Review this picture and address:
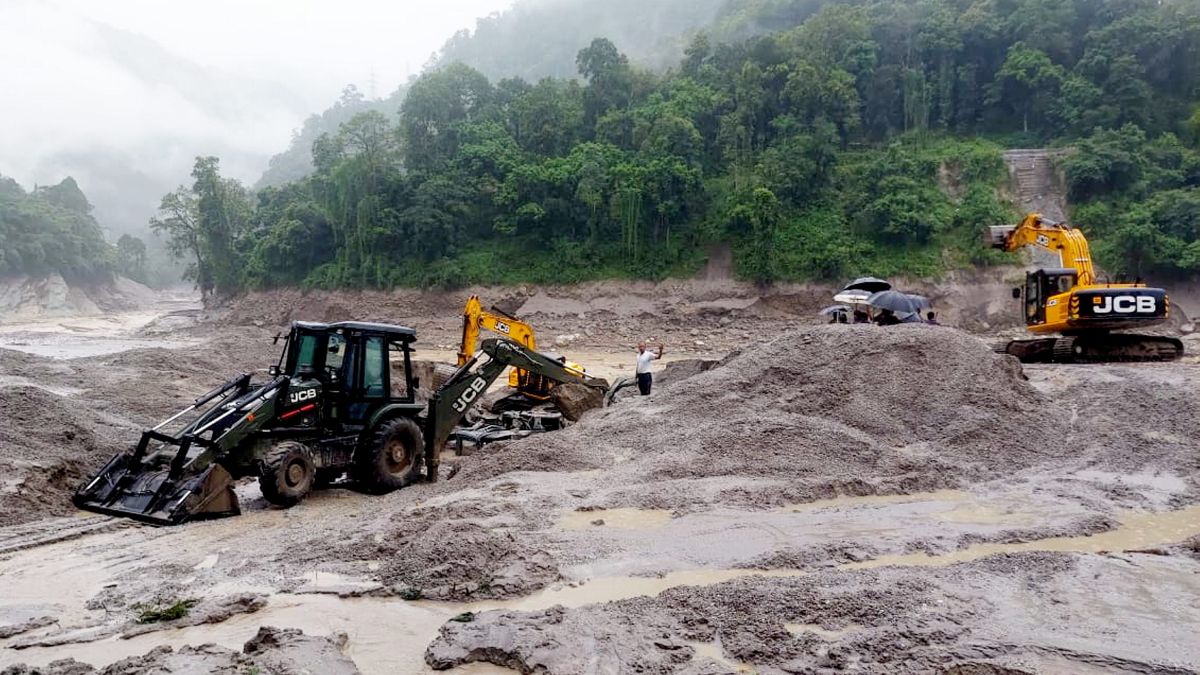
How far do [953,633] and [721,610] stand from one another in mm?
1332

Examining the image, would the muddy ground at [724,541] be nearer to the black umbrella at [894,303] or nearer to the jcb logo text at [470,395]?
the jcb logo text at [470,395]

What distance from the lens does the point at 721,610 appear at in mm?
4789

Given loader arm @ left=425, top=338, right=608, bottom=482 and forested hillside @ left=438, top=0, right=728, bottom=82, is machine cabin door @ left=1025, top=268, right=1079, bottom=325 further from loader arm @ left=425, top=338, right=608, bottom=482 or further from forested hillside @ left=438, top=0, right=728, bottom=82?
forested hillside @ left=438, top=0, right=728, bottom=82

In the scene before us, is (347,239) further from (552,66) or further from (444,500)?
(552,66)

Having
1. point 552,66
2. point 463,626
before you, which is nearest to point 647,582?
point 463,626

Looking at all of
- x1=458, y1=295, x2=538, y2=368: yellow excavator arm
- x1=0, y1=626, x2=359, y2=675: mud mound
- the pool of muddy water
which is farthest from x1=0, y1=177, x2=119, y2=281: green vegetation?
x1=0, y1=626, x2=359, y2=675: mud mound

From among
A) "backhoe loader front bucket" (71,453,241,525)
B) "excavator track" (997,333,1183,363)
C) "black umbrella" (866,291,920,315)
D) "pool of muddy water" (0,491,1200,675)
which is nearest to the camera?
"pool of muddy water" (0,491,1200,675)

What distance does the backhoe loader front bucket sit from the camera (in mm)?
7320

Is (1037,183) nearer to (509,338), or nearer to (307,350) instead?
(509,338)

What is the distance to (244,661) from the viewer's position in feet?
13.4

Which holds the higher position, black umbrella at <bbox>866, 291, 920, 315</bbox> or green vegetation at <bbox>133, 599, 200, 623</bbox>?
black umbrella at <bbox>866, 291, 920, 315</bbox>

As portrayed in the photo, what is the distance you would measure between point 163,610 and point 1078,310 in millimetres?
16382

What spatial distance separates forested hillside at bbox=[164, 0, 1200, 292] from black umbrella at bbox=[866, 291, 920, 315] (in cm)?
1876

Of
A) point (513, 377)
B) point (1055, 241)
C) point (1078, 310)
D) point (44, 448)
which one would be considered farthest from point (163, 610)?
point (1055, 241)
